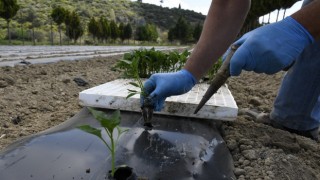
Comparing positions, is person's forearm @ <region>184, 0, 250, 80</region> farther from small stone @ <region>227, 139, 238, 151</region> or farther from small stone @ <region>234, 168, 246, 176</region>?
small stone @ <region>234, 168, 246, 176</region>

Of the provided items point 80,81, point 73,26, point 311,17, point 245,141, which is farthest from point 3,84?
point 73,26

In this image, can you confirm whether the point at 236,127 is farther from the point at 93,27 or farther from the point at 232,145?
the point at 93,27

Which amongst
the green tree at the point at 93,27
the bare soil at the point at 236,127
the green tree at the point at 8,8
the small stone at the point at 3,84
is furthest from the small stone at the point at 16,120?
the green tree at the point at 93,27

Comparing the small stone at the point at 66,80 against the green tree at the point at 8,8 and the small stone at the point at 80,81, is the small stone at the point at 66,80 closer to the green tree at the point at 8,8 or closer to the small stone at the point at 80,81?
the small stone at the point at 80,81

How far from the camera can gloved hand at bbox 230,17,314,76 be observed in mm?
1316

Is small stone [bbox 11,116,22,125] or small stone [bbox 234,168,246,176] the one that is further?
small stone [bbox 11,116,22,125]

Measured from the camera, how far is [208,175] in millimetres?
1323

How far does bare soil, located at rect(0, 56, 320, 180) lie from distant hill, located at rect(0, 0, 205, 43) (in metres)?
35.1

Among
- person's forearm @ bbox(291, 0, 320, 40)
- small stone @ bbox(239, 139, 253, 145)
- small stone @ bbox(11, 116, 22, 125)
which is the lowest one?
small stone @ bbox(11, 116, 22, 125)

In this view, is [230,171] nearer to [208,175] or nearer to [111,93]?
[208,175]

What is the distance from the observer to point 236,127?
2008 millimetres

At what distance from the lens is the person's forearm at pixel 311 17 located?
4.17ft

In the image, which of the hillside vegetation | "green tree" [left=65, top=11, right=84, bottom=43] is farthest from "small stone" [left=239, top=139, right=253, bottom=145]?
"green tree" [left=65, top=11, right=84, bottom=43]

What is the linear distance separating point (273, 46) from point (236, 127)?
813 millimetres
